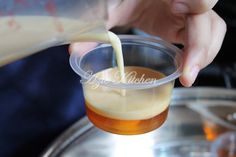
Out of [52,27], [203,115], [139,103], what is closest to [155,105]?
[139,103]

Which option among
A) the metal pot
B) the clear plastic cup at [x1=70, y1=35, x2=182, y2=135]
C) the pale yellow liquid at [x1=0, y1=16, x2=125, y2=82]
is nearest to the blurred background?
the metal pot

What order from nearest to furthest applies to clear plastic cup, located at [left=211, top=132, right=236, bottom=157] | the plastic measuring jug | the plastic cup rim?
the plastic measuring jug < the plastic cup rim < clear plastic cup, located at [left=211, top=132, right=236, bottom=157]

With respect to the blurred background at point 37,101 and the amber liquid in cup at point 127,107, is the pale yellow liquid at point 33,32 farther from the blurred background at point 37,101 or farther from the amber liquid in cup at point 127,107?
the blurred background at point 37,101

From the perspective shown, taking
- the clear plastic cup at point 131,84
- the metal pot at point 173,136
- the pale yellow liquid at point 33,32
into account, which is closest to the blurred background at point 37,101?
the metal pot at point 173,136

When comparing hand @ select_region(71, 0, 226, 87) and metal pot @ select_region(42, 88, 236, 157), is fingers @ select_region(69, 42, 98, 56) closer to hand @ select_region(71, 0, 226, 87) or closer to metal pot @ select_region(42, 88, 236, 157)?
hand @ select_region(71, 0, 226, 87)

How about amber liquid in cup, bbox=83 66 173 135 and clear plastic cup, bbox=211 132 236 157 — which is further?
clear plastic cup, bbox=211 132 236 157

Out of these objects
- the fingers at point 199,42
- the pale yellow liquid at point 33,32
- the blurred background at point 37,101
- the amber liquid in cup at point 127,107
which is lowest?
the blurred background at point 37,101

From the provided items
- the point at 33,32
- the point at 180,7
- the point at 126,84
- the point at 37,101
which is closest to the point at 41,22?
the point at 33,32

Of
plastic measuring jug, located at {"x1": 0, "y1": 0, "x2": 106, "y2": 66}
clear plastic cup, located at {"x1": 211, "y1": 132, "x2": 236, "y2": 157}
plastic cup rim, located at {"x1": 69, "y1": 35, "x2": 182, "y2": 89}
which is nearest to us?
plastic measuring jug, located at {"x1": 0, "y1": 0, "x2": 106, "y2": 66}
